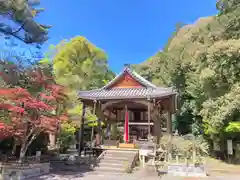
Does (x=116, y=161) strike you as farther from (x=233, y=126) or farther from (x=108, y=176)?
(x=233, y=126)

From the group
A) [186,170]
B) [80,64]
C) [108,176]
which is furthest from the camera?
[80,64]

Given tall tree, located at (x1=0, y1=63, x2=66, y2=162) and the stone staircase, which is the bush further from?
tall tree, located at (x1=0, y1=63, x2=66, y2=162)

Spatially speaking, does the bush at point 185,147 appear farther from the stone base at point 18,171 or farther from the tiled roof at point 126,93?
the stone base at point 18,171

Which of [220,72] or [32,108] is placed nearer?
[32,108]

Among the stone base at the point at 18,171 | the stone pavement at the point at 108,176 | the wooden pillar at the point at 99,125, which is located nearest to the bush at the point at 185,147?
the stone pavement at the point at 108,176

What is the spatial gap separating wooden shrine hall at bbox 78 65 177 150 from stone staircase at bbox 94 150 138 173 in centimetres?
175

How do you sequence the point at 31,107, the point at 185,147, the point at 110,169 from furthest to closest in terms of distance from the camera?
the point at 185,147 < the point at 110,169 < the point at 31,107

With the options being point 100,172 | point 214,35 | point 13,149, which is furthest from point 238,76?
point 13,149

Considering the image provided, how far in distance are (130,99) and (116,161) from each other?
398cm

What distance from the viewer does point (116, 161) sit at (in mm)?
11641

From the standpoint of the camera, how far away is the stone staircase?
35.6 ft

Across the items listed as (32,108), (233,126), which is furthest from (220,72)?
(32,108)

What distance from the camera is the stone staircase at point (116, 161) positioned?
1085 cm

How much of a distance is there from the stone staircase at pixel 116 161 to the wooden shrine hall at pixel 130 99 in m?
1.75
